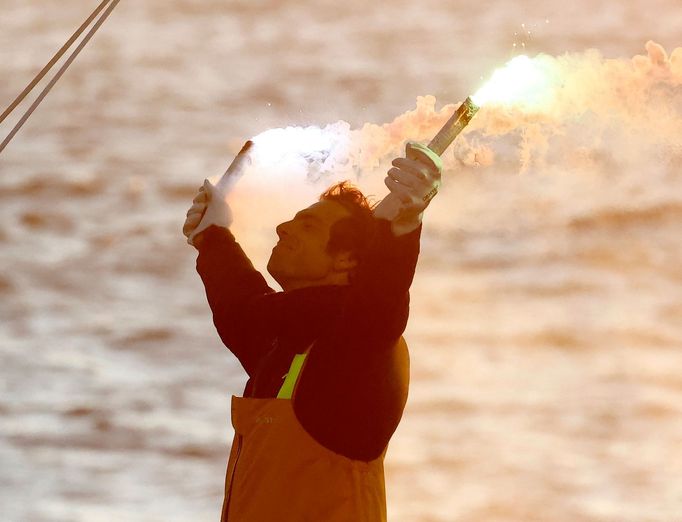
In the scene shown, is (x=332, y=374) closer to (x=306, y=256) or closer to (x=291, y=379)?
(x=291, y=379)

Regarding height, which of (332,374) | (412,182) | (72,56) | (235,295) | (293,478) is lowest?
(293,478)

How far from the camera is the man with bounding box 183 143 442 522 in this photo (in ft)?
15.6

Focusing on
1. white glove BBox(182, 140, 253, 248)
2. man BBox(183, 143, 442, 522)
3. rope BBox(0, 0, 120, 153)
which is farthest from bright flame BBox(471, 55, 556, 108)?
rope BBox(0, 0, 120, 153)

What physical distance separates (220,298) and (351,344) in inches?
34.8

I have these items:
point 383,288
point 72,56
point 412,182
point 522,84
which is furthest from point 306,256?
point 72,56

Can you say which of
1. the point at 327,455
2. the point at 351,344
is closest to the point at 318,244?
the point at 351,344

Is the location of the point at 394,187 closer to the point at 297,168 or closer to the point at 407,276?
the point at 407,276

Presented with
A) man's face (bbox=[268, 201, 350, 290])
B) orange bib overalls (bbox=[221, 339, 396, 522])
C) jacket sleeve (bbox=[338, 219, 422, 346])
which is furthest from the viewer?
man's face (bbox=[268, 201, 350, 290])

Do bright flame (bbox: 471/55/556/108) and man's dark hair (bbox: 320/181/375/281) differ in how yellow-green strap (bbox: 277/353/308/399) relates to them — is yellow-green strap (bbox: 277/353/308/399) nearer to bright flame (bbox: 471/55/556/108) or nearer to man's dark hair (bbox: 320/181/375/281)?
man's dark hair (bbox: 320/181/375/281)

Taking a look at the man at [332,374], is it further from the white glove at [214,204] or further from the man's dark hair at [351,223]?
the white glove at [214,204]

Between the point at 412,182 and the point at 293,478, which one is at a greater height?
the point at 412,182

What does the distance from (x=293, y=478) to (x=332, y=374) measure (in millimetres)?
442

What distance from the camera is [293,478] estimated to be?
16.1ft

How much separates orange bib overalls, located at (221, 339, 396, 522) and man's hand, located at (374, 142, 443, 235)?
83 centimetres
